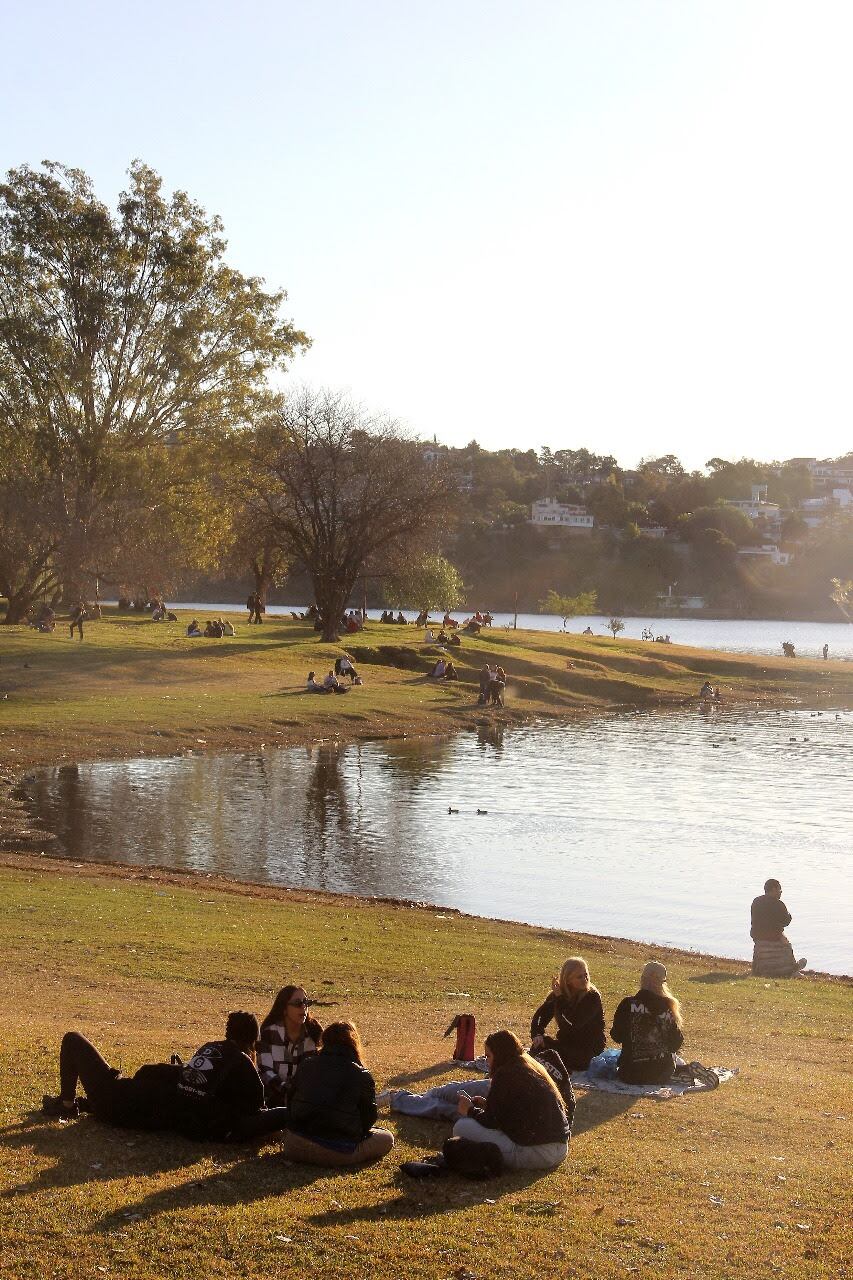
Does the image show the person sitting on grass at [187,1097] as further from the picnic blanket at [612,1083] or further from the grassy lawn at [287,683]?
the grassy lawn at [287,683]

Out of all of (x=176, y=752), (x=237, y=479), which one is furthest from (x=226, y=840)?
(x=237, y=479)

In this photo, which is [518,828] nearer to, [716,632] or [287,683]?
[287,683]

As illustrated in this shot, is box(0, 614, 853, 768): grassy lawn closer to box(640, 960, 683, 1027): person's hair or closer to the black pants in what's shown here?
box(640, 960, 683, 1027): person's hair

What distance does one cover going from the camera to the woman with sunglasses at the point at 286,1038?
33.4 feet

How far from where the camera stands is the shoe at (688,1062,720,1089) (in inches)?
470

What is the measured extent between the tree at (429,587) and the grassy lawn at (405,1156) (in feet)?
241

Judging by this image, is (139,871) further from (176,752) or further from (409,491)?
(409,491)

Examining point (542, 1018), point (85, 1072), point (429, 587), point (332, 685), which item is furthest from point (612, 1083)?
point (429, 587)

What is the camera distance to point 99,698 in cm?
4800

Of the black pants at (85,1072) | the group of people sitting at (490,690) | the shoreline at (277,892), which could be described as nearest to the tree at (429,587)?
the group of people sitting at (490,690)

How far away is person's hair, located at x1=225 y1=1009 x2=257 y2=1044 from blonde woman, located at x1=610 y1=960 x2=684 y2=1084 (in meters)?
3.48

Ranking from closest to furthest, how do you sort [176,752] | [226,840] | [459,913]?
[459,913]
[226,840]
[176,752]

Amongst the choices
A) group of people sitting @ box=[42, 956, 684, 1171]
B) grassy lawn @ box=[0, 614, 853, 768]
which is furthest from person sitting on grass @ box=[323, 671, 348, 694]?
group of people sitting @ box=[42, 956, 684, 1171]

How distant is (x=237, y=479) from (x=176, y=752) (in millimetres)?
30539
